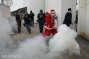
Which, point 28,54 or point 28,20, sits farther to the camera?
point 28,20

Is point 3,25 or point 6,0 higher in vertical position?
point 6,0

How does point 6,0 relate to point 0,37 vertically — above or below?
above

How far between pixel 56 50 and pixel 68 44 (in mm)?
496

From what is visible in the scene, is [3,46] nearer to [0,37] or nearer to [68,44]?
[0,37]

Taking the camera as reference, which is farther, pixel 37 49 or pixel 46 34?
pixel 46 34

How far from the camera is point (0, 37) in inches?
362

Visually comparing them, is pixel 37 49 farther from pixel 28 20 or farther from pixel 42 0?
pixel 42 0

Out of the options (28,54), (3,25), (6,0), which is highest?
(6,0)

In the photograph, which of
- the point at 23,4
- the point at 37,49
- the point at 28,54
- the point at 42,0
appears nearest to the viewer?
the point at 28,54

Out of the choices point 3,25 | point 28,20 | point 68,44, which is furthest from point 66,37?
point 28,20

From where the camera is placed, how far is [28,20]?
64.8 feet

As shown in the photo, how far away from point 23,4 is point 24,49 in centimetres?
3056

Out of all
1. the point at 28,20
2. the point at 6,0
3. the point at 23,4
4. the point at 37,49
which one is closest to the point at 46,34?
the point at 37,49

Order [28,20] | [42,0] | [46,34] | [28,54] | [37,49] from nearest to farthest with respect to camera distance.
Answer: [28,54]
[37,49]
[46,34]
[28,20]
[42,0]
